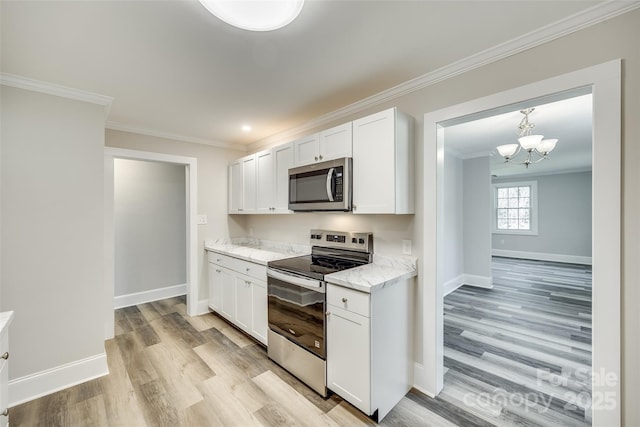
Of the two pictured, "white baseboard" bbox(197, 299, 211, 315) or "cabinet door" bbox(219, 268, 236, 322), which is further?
"white baseboard" bbox(197, 299, 211, 315)

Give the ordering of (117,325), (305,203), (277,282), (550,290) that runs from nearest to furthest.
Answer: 1. (277,282)
2. (305,203)
3. (117,325)
4. (550,290)

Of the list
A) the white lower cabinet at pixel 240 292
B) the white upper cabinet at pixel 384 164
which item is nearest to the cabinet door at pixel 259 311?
the white lower cabinet at pixel 240 292

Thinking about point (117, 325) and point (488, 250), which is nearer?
point (117, 325)

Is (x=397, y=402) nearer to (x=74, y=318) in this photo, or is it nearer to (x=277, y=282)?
(x=277, y=282)

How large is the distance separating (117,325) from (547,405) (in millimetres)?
4477

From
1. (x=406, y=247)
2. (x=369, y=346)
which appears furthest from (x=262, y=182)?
(x=369, y=346)

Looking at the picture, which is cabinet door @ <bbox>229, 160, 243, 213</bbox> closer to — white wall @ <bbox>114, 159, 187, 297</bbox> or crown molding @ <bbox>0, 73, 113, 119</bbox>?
white wall @ <bbox>114, 159, 187, 297</bbox>

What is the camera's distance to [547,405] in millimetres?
2014

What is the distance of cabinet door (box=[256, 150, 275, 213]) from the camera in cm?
322

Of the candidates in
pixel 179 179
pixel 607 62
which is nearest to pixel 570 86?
pixel 607 62

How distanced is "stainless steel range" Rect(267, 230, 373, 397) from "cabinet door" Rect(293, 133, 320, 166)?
80 centimetres

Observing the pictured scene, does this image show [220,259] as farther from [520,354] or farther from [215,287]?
[520,354]

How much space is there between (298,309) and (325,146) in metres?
1.48

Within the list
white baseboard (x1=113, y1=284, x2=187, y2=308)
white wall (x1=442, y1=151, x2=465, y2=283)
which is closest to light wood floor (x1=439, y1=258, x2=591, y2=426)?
white wall (x1=442, y1=151, x2=465, y2=283)
